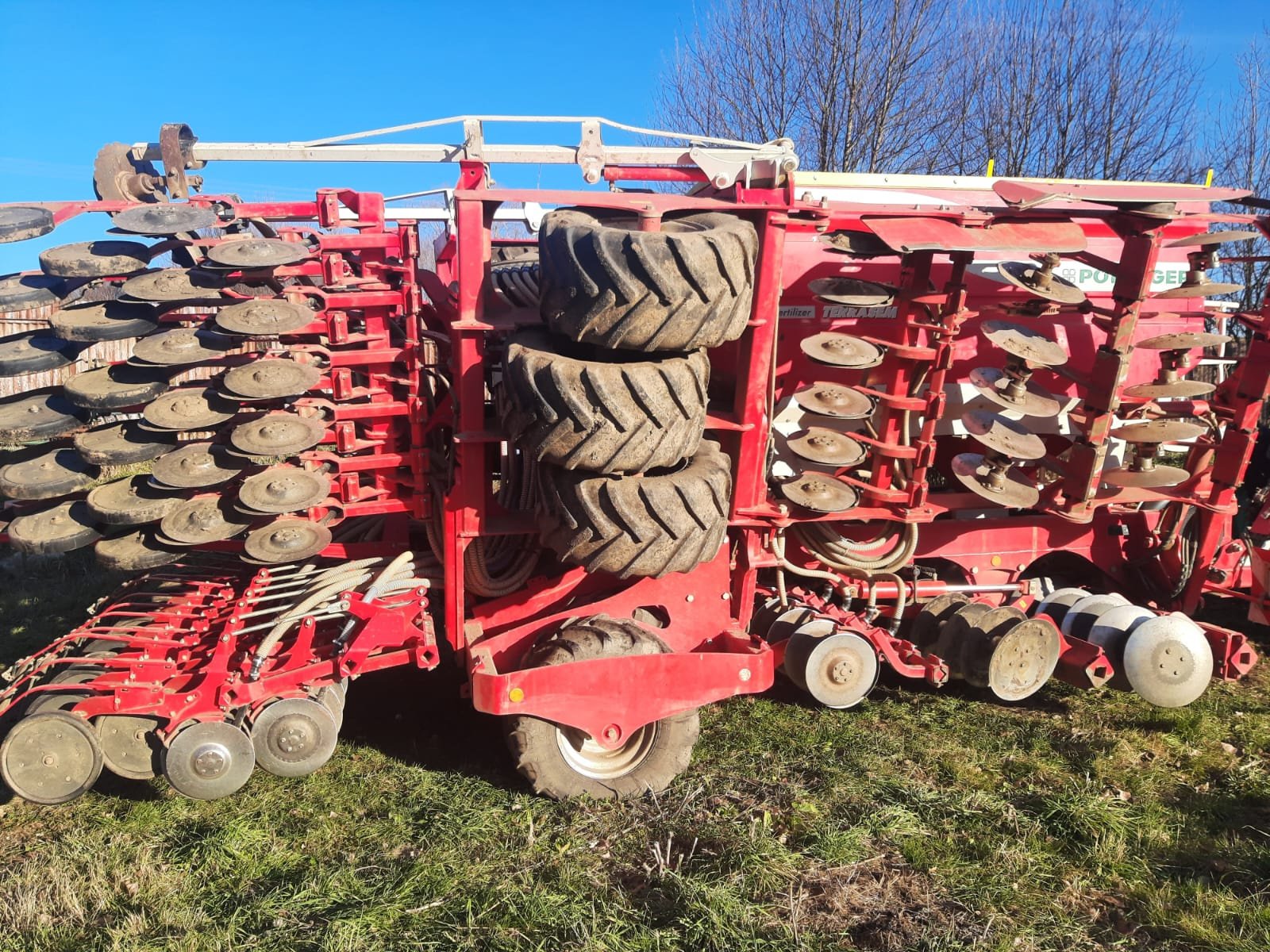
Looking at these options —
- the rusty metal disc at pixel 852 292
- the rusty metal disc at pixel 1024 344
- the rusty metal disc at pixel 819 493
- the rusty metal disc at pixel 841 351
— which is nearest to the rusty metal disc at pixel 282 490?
the rusty metal disc at pixel 819 493

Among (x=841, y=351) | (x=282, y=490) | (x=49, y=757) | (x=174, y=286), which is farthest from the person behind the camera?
(x=841, y=351)

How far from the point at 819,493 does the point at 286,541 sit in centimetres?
244

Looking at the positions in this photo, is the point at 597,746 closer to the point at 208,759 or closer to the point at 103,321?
the point at 208,759

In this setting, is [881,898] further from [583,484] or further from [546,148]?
[546,148]

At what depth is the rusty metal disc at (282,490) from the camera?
3998 millimetres

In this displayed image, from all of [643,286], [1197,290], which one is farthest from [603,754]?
[1197,290]

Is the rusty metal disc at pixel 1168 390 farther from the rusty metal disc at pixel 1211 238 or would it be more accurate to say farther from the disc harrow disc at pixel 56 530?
the disc harrow disc at pixel 56 530

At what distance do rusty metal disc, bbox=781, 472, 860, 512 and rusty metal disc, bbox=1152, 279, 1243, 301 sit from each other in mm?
1851

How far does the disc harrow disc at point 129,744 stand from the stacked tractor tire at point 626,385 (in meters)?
1.76

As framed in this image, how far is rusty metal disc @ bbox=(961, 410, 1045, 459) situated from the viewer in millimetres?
A: 4723

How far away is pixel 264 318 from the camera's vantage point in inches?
156

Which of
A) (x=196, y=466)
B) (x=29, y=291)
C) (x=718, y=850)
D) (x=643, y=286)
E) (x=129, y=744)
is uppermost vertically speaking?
(x=643, y=286)

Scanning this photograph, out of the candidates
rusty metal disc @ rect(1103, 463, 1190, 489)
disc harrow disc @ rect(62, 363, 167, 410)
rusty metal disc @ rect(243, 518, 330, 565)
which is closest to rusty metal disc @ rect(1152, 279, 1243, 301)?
rusty metal disc @ rect(1103, 463, 1190, 489)

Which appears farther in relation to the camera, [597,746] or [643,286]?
[597,746]
